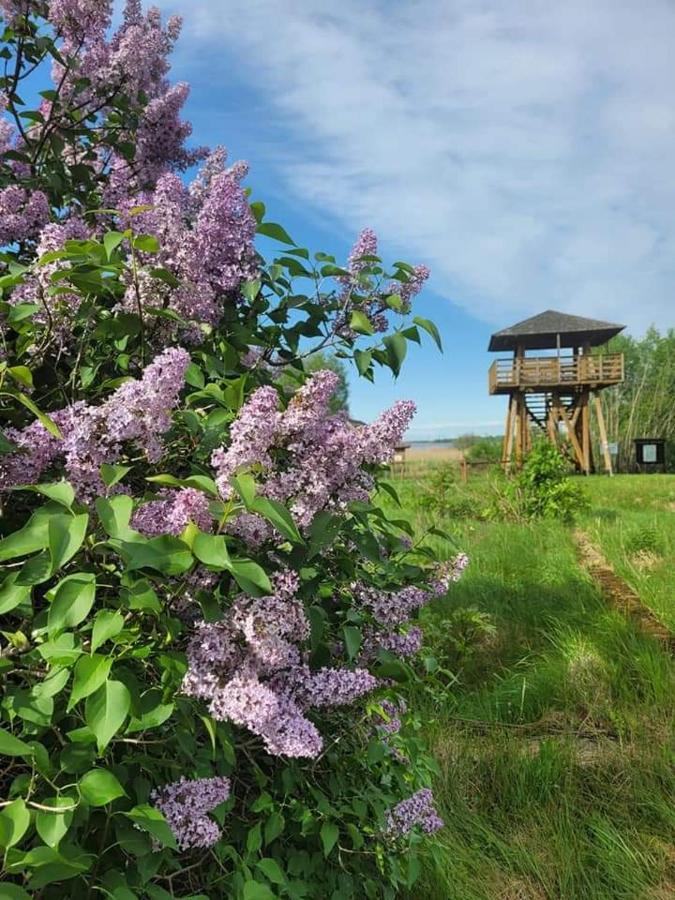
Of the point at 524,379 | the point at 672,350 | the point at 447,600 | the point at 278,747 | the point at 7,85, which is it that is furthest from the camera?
the point at 672,350

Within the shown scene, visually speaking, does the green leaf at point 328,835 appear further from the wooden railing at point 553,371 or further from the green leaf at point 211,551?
the wooden railing at point 553,371

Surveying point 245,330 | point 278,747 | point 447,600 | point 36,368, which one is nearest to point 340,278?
point 245,330

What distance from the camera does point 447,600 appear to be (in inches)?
181

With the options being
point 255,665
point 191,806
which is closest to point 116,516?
point 255,665

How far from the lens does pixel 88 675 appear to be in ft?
2.92

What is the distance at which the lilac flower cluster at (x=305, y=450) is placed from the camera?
103 cm

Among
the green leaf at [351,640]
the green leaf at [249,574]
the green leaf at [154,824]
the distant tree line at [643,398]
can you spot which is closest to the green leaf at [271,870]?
the green leaf at [154,824]

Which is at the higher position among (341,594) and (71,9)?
(71,9)

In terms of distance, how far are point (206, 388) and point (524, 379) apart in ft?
73.6

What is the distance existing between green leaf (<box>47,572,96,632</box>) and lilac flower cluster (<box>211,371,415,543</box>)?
0.23m

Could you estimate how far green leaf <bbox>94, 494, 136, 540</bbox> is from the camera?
87cm

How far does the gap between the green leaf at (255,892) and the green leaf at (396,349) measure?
96 centimetres

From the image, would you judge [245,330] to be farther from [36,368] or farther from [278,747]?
[278,747]

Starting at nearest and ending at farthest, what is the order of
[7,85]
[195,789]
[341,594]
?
[195,789] < [341,594] < [7,85]
